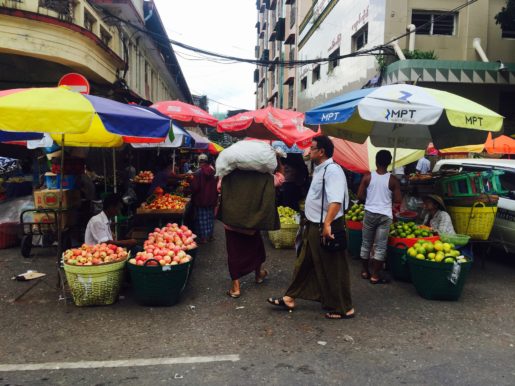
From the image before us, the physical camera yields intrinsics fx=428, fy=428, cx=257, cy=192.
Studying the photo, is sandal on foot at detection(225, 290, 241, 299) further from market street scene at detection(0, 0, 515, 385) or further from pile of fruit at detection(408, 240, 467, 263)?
pile of fruit at detection(408, 240, 467, 263)

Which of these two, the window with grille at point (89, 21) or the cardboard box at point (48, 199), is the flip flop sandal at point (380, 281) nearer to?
the cardboard box at point (48, 199)

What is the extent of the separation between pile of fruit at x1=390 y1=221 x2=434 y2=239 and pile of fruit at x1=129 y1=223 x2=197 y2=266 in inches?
114

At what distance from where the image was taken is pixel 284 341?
13.7 feet

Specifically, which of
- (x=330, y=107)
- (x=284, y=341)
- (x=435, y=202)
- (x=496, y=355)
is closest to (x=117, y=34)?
(x=330, y=107)

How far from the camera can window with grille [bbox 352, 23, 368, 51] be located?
1601cm

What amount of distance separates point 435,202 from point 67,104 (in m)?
5.22

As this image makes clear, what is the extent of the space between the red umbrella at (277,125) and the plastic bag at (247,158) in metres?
3.38

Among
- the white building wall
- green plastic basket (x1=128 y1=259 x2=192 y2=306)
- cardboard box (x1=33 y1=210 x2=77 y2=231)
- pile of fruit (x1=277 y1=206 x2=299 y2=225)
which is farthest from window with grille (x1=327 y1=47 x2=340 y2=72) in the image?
green plastic basket (x1=128 y1=259 x2=192 y2=306)

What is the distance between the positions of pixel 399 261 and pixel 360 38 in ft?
43.0

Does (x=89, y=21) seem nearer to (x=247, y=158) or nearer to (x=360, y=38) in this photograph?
(x=247, y=158)

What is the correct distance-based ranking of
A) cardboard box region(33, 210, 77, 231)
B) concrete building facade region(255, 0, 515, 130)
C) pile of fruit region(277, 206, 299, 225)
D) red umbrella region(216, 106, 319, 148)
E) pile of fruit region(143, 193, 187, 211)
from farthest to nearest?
1. concrete building facade region(255, 0, 515, 130)
2. red umbrella region(216, 106, 319, 148)
3. pile of fruit region(277, 206, 299, 225)
4. pile of fruit region(143, 193, 187, 211)
5. cardboard box region(33, 210, 77, 231)

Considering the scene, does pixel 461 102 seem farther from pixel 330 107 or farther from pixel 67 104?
pixel 67 104

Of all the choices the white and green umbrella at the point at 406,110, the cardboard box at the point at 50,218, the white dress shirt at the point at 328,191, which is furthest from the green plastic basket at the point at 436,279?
the cardboard box at the point at 50,218

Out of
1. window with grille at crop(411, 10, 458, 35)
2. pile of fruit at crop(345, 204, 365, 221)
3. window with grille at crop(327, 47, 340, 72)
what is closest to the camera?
pile of fruit at crop(345, 204, 365, 221)
